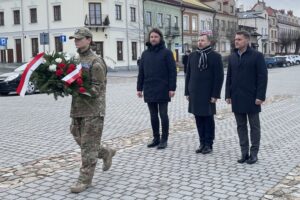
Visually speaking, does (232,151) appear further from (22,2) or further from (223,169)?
(22,2)

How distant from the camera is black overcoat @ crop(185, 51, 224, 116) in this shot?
6.95m

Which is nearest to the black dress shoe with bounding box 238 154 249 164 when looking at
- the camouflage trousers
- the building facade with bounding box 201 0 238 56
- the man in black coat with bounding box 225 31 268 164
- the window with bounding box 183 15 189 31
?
the man in black coat with bounding box 225 31 268 164

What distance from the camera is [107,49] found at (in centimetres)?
4394

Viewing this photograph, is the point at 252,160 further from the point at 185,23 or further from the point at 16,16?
the point at 185,23

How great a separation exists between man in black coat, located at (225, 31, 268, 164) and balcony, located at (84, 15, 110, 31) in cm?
3712

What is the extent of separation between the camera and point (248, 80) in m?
6.34

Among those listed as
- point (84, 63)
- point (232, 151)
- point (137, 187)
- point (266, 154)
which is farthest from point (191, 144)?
point (84, 63)

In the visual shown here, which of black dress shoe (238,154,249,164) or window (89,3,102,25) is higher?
window (89,3,102,25)

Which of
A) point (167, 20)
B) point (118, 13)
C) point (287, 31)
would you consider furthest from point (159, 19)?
point (287, 31)

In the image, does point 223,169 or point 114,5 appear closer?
point 223,169

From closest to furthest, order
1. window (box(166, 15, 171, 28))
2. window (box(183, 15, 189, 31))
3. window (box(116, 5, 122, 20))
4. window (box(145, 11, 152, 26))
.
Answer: window (box(116, 5, 122, 20))
window (box(145, 11, 152, 26))
window (box(166, 15, 171, 28))
window (box(183, 15, 189, 31))

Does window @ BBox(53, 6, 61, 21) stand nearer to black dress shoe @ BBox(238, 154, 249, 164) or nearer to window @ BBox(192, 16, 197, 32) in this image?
window @ BBox(192, 16, 197, 32)

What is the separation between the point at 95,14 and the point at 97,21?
2.33 ft

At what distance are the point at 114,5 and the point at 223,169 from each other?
39.8m
